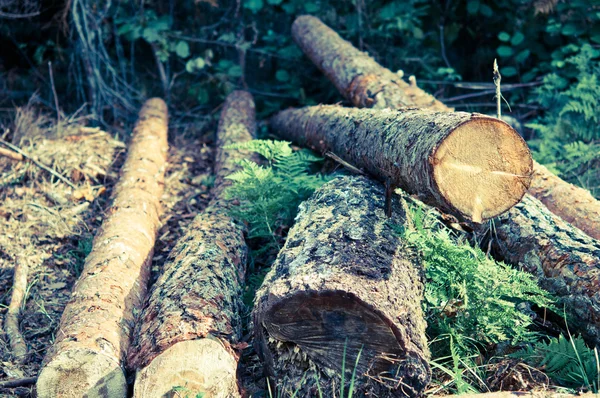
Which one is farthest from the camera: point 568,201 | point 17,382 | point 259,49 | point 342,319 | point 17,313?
point 259,49

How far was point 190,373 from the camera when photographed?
238 cm

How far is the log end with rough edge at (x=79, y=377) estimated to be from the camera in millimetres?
2471

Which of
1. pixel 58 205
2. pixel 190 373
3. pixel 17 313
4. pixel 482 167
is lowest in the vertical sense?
pixel 58 205

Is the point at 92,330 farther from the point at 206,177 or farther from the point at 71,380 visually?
the point at 206,177

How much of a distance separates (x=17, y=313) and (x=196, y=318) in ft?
4.47

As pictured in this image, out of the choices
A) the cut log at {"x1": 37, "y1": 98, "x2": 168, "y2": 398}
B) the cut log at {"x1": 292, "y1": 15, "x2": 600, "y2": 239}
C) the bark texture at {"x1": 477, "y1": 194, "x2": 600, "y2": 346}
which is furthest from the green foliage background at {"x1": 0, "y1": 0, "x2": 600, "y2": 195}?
the bark texture at {"x1": 477, "y1": 194, "x2": 600, "y2": 346}

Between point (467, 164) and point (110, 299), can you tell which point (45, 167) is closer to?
point (110, 299)

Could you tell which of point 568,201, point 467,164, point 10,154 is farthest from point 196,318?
point 10,154

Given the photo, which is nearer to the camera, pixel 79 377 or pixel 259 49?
pixel 79 377

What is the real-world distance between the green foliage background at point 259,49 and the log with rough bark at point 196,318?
135 inches

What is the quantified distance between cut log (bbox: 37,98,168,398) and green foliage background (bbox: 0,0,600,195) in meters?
2.32

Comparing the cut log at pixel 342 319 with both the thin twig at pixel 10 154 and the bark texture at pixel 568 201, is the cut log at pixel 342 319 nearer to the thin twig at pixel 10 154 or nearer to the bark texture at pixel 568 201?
the bark texture at pixel 568 201

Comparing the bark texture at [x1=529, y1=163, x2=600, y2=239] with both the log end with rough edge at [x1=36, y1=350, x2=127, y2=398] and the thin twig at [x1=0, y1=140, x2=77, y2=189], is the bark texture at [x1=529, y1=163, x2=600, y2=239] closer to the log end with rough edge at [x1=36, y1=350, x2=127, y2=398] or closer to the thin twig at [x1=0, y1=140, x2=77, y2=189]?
the log end with rough edge at [x1=36, y1=350, x2=127, y2=398]

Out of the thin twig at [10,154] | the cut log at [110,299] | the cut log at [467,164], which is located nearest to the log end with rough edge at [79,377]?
the cut log at [110,299]
